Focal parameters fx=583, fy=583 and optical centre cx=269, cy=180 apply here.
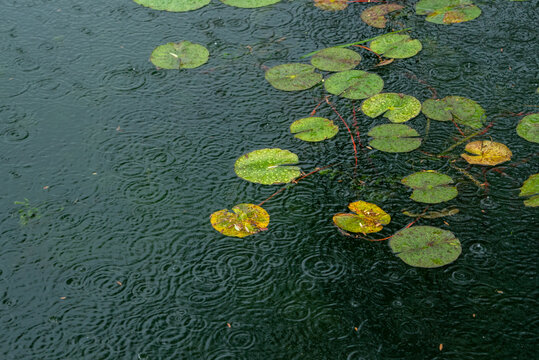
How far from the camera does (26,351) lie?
2650 millimetres

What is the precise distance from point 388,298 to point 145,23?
10.0ft

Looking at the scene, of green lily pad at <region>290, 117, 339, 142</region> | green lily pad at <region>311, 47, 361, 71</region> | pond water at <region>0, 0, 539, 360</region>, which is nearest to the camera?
pond water at <region>0, 0, 539, 360</region>

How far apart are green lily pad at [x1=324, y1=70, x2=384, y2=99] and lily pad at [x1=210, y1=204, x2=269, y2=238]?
119 cm

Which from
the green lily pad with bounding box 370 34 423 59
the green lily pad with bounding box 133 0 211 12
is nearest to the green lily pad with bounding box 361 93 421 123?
the green lily pad with bounding box 370 34 423 59

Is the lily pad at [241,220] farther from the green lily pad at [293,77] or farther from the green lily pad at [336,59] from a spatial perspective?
the green lily pad at [336,59]

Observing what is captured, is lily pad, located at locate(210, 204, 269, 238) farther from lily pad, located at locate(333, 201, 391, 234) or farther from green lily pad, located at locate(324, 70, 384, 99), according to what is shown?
green lily pad, located at locate(324, 70, 384, 99)

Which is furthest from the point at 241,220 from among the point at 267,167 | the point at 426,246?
the point at 426,246

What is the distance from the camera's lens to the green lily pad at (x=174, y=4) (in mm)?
4816

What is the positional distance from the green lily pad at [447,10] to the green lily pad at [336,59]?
32.4 inches

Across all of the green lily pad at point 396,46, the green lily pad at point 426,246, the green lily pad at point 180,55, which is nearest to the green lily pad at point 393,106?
the green lily pad at point 396,46

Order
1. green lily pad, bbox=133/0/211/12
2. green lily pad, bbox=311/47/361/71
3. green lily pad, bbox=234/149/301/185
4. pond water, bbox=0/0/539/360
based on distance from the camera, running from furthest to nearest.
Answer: green lily pad, bbox=133/0/211/12
green lily pad, bbox=311/47/361/71
green lily pad, bbox=234/149/301/185
pond water, bbox=0/0/539/360

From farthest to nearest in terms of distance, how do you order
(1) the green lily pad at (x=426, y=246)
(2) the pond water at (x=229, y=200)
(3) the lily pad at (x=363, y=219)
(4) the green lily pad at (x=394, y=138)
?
1. (4) the green lily pad at (x=394, y=138)
2. (3) the lily pad at (x=363, y=219)
3. (1) the green lily pad at (x=426, y=246)
4. (2) the pond water at (x=229, y=200)

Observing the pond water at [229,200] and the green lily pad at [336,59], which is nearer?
the pond water at [229,200]

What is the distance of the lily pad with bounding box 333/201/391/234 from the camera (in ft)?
10.2
